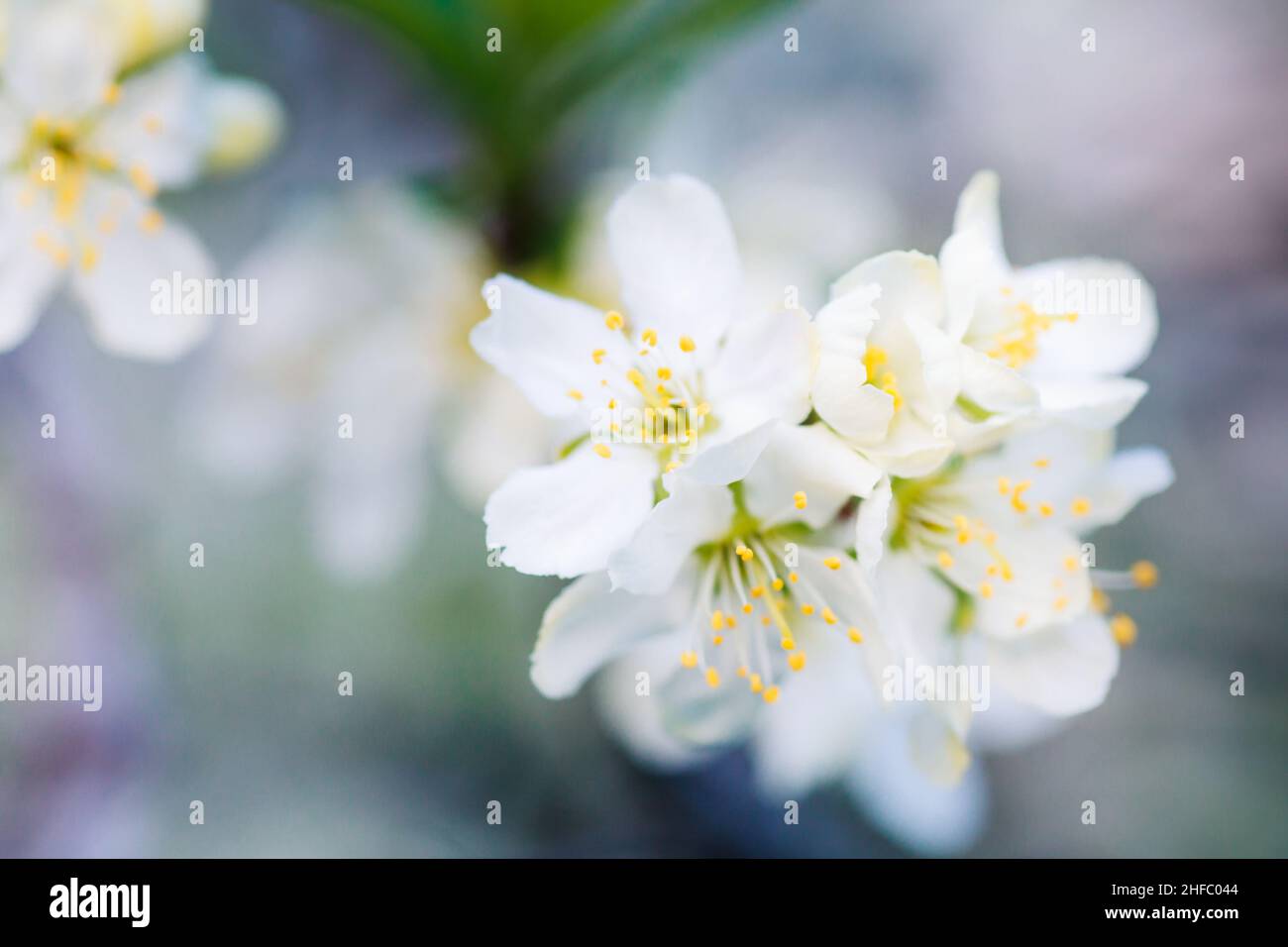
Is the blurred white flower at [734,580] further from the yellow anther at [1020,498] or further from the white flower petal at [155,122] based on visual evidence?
the white flower petal at [155,122]

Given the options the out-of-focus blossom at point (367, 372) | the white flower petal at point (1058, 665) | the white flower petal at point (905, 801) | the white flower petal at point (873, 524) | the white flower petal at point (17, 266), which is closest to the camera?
the white flower petal at point (873, 524)

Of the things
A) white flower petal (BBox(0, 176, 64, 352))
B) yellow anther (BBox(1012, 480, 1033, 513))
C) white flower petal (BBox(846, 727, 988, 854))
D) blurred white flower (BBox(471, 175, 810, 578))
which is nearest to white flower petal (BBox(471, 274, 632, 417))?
blurred white flower (BBox(471, 175, 810, 578))

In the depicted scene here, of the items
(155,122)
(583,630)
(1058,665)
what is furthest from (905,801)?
(155,122)

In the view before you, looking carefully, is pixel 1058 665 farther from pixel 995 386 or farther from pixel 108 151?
pixel 108 151

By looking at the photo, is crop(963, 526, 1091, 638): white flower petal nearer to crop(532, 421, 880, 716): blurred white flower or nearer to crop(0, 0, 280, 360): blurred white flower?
crop(532, 421, 880, 716): blurred white flower

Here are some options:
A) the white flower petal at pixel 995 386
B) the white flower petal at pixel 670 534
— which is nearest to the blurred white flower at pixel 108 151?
Answer: the white flower petal at pixel 670 534
